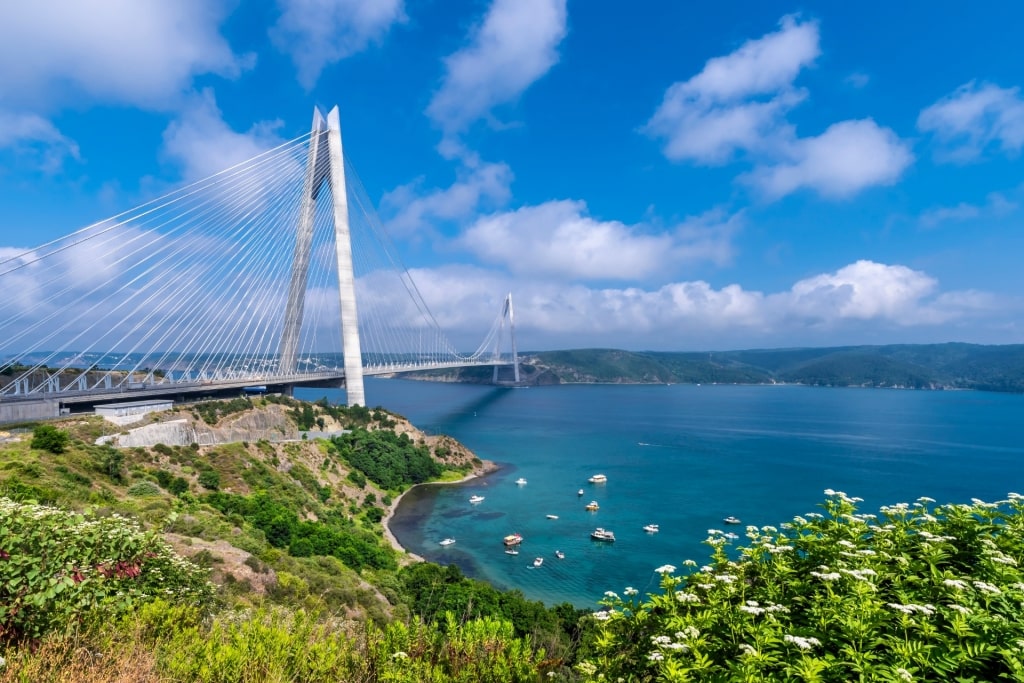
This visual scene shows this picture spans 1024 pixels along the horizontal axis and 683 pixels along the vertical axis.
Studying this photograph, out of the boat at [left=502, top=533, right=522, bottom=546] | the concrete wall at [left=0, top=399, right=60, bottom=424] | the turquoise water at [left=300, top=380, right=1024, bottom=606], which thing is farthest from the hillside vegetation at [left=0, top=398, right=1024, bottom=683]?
the concrete wall at [left=0, top=399, right=60, bottom=424]

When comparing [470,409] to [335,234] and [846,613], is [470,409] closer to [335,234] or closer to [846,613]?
[335,234]

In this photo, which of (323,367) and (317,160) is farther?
(323,367)

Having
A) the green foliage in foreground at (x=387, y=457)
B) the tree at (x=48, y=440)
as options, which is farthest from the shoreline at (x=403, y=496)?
the tree at (x=48, y=440)

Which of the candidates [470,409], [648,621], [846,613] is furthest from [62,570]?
[470,409]

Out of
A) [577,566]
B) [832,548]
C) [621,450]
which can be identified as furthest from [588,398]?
[832,548]

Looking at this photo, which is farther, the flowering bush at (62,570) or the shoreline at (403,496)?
the shoreline at (403,496)

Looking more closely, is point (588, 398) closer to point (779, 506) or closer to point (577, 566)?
point (779, 506)

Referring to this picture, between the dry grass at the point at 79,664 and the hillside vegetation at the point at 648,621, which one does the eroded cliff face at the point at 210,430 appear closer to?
the hillside vegetation at the point at 648,621
